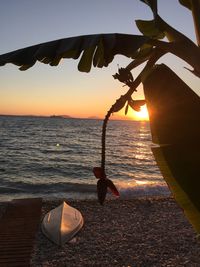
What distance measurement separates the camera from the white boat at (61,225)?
11.5m

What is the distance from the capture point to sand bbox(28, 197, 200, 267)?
10164 mm

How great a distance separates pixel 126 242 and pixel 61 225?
84.8 inches

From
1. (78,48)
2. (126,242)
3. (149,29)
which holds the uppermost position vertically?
(149,29)

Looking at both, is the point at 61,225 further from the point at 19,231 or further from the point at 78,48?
the point at 78,48

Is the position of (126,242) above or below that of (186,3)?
below

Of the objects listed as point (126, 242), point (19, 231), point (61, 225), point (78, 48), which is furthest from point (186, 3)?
point (19, 231)

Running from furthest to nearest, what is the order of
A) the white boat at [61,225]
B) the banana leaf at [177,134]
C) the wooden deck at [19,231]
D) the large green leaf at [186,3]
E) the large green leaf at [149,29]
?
the white boat at [61,225]
the wooden deck at [19,231]
the large green leaf at [149,29]
the large green leaf at [186,3]
the banana leaf at [177,134]

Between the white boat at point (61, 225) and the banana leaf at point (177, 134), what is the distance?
30.1 feet

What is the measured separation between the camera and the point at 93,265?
32.3ft

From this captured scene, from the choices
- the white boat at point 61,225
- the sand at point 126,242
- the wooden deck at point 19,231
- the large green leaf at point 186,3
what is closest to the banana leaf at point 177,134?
the large green leaf at point 186,3

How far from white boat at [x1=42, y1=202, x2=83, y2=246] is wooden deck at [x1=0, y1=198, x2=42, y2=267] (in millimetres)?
483

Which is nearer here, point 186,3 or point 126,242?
point 186,3

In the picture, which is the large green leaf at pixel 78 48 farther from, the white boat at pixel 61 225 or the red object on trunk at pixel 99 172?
the white boat at pixel 61 225

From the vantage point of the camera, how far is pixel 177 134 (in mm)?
2688
